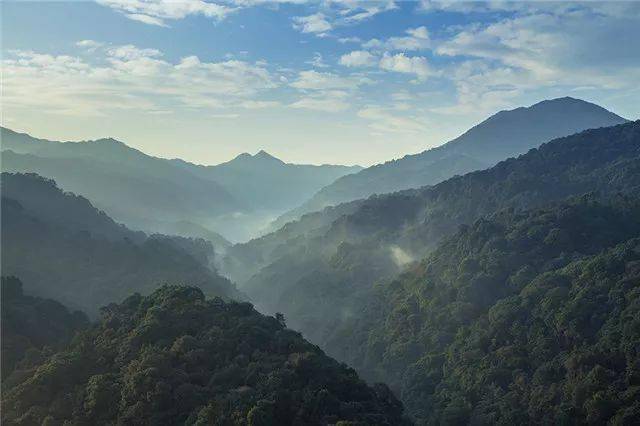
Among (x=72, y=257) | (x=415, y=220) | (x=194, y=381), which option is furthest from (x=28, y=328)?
(x=415, y=220)

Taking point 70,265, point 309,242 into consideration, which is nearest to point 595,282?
point 70,265

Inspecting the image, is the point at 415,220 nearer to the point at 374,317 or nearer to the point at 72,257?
the point at 374,317

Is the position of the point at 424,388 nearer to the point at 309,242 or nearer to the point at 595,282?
the point at 595,282

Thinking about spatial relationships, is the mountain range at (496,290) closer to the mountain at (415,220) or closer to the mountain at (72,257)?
the mountain at (415,220)

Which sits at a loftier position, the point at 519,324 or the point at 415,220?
the point at 415,220

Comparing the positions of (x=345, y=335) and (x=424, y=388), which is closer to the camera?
(x=424, y=388)

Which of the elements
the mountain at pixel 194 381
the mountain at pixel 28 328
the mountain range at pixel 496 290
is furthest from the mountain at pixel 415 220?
the mountain at pixel 194 381
